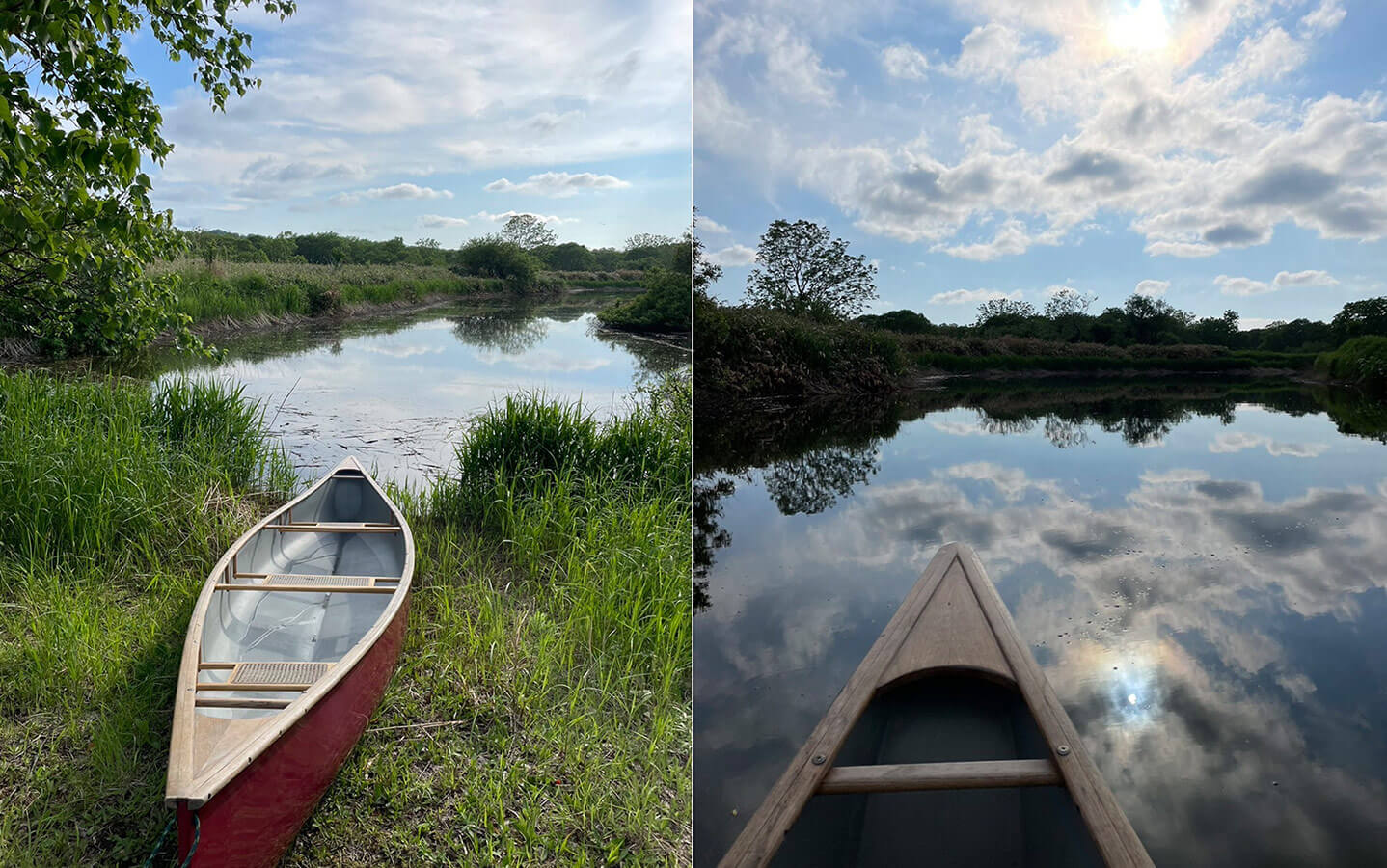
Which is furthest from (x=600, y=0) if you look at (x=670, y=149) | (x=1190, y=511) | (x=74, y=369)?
(x=1190, y=511)

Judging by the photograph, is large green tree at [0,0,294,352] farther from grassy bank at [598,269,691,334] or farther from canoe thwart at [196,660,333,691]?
grassy bank at [598,269,691,334]

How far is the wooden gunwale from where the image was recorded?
99cm

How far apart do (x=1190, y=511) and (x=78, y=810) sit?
14.2 feet

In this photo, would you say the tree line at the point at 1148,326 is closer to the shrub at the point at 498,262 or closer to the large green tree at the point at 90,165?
the shrub at the point at 498,262

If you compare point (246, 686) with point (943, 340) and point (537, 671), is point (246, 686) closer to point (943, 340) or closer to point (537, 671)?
point (537, 671)

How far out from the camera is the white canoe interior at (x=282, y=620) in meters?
1.03

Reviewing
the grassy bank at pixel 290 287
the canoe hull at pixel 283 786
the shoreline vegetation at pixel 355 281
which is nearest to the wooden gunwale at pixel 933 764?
the canoe hull at pixel 283 786

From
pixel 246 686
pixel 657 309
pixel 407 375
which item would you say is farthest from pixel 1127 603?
pixel 657 309

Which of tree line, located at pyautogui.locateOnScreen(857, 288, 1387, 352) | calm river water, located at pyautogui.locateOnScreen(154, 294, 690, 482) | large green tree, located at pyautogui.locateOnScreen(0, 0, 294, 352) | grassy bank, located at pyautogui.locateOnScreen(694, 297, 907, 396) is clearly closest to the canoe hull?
large green tree, located at pyautogui.locateOnScreen(0, 0, 294, 352)

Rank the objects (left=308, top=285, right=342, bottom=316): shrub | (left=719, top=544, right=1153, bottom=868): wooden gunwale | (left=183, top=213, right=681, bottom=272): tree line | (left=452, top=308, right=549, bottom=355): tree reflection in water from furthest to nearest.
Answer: (left=452, top=308, right=549, bottom=355): tree reflection in water
(left=308, top=285, right=342, bottom=316): shrub
(left=183, top=213, right=681, bottom=272): tree line
(left=719, top=544, right=1153, bottom=868): wooden gunwale

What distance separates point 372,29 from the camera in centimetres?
384

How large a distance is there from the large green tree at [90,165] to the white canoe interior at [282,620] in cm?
84

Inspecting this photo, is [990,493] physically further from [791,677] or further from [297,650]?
[297,650]

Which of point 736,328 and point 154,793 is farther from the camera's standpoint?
point 736,328
